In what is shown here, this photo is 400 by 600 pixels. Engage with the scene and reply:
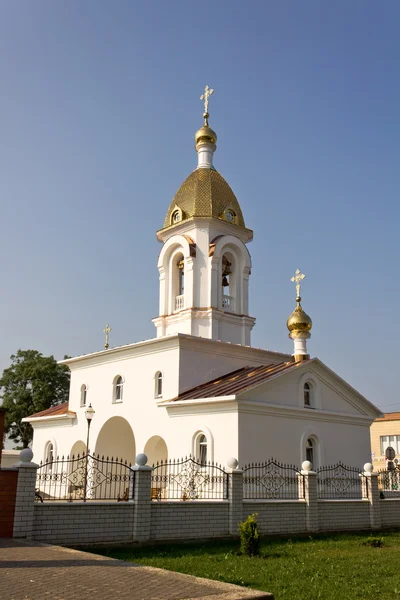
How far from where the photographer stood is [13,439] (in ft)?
136

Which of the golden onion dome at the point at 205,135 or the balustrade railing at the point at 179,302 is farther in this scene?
the golden onion dome at the point at 205,135

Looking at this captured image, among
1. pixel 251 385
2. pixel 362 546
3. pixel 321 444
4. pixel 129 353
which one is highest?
pixel 129 353

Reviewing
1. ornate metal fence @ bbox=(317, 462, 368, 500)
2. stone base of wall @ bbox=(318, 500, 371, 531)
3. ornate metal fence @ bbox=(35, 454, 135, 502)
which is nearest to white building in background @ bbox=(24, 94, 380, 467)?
ornate metal fence @ bbox=(35, 454, 135, 502)

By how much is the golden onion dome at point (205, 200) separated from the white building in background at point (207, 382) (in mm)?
53

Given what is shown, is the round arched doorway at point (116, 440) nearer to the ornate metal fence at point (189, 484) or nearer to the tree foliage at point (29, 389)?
the ornate metal fence at point (189, 484)

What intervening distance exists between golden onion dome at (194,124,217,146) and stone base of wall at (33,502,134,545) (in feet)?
55.7

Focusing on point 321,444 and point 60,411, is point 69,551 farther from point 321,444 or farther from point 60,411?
point 60,411

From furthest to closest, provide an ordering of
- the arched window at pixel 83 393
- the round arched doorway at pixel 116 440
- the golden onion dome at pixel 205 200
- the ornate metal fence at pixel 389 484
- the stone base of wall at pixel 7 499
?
the arched window at pixel 83 393 → the golden onion dome at pixel 205 200 → the round arched doorway at pixel 116 440 → the ornate metal fence at pixel 389 484 → the stone base of wall at pixel 7 499

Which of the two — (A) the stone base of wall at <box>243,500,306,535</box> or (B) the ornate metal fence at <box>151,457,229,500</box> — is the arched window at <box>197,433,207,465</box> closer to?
(B) the ornate metal fence at <box>151,457,229,500</box>

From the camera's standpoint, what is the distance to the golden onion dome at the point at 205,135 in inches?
990

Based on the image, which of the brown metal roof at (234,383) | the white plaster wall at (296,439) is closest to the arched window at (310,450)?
the white plaster wall at (296,439)

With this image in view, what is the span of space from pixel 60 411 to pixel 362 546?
15.4 metres

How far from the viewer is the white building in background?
61.4 feet

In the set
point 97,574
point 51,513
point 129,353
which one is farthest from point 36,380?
point 97,574
